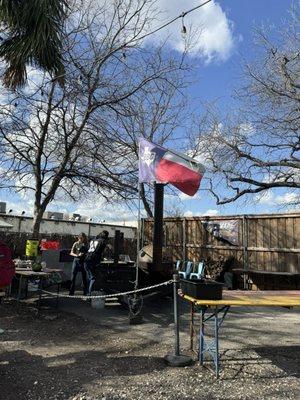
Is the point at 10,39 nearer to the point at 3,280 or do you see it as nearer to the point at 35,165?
the point at 3,280

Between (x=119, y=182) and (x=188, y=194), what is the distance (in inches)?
291

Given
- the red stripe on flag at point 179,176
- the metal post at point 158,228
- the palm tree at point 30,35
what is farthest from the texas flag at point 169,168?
the metal post at point 158,228

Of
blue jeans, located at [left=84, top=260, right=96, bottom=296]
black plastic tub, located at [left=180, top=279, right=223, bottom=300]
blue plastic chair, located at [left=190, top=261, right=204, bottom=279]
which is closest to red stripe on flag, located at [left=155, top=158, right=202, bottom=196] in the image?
black plastic tub, located at [left=180, top=279, right=223, bottom=300]

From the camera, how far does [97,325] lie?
29.3 ft

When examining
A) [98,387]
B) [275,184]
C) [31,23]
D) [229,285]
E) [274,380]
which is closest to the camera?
[98,387]

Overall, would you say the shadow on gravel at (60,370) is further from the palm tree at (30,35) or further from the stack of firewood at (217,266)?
the stack of firewood at (217,266)

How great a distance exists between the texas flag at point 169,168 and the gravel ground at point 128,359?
258cm

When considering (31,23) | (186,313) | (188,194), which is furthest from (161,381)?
(31,23)

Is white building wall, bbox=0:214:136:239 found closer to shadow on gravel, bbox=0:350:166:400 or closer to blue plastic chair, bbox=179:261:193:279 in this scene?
blue plastic chair, bbox=179:261:193:279

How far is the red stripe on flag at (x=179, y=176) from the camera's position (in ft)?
26.2

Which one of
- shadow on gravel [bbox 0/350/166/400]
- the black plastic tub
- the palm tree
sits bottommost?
shadow on gravel [bbox 0/350/166/400]

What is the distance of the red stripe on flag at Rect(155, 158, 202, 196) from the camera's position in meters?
7.97

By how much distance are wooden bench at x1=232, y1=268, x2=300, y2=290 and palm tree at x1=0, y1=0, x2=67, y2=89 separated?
28.6 ft

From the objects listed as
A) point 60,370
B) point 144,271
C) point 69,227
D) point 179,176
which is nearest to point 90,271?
point 144,271
